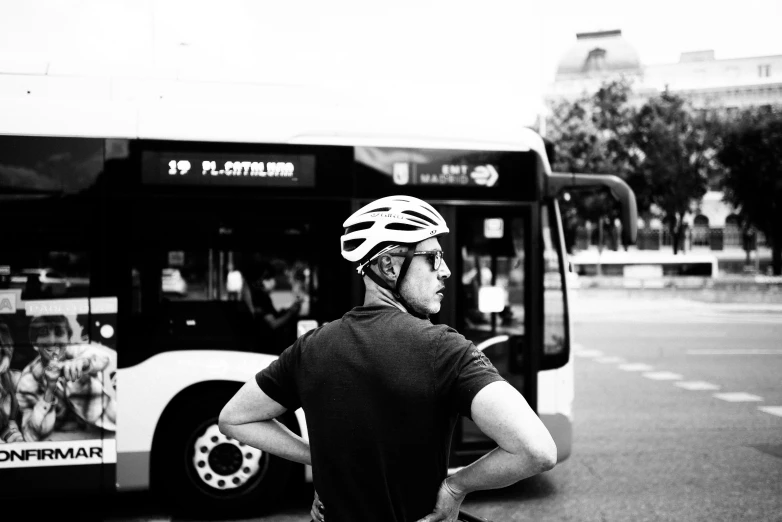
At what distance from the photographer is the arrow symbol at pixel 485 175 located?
242 inches

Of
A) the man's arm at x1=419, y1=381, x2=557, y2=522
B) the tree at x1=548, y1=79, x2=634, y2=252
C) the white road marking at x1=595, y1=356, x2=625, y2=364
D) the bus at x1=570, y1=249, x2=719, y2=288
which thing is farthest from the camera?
the bus at x1=570, y1=249, x2=719, y2=288

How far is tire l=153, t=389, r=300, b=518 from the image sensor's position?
564 cm

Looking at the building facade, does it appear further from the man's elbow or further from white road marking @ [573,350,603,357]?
the man's elbow

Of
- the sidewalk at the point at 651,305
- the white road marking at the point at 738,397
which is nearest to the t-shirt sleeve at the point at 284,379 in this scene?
the white road marking at the point at 738,397

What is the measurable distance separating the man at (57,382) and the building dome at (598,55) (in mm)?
87892

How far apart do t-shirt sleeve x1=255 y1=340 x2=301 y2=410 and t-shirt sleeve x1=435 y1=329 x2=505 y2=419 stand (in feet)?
1.32

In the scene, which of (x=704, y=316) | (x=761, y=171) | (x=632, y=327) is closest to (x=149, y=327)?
(x=632, y=327)

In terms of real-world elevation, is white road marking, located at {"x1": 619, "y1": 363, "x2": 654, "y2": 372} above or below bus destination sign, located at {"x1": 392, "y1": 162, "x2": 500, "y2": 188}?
below

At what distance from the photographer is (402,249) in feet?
6.84

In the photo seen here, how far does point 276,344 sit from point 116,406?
43.8 inches

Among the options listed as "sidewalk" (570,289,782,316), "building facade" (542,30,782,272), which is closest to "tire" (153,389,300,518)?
"sidewalk" (570,289,782,316)

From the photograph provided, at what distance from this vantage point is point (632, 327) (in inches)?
807

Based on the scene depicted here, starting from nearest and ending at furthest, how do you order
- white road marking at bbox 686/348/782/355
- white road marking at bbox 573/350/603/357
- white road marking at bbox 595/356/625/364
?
white road marking at bbox 595/356/625/364
white road marking at bbox 573/350/603/357
white road marking at bbox 686/348/782/355

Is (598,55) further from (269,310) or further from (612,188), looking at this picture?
(269,310)
